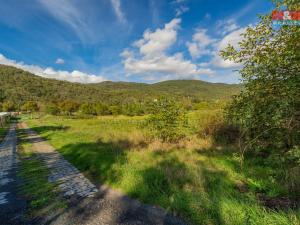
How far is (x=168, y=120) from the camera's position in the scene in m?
11.7

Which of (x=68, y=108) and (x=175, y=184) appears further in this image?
(x=68, y=108)

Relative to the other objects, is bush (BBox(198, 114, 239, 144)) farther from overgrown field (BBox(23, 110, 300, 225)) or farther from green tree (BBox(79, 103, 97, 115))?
green tree (BBox(79, 103, 97, 115))

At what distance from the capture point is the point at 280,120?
4488mm

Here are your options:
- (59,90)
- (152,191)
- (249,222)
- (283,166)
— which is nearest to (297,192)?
(283,166)

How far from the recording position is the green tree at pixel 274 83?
438cm

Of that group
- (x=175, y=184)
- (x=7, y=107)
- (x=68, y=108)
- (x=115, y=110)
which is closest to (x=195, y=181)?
(x=175, y=184)

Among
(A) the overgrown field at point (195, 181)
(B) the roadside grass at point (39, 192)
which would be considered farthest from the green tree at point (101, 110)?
(B) the roadside grass at point (39, 192)

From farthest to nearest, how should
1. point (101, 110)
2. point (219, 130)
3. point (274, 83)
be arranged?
point (101, 110) < point (219, 130) < point (274, 83)

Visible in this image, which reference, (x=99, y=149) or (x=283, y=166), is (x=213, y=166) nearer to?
(x=283, y=166)

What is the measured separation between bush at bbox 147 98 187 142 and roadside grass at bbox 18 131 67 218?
633 centimetres

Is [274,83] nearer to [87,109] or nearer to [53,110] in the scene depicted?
[87,109]

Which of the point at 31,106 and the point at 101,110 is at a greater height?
the point at 31,106

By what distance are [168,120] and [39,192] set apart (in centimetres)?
773

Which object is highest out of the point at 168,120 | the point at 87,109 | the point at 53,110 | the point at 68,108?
the point at 68,108
